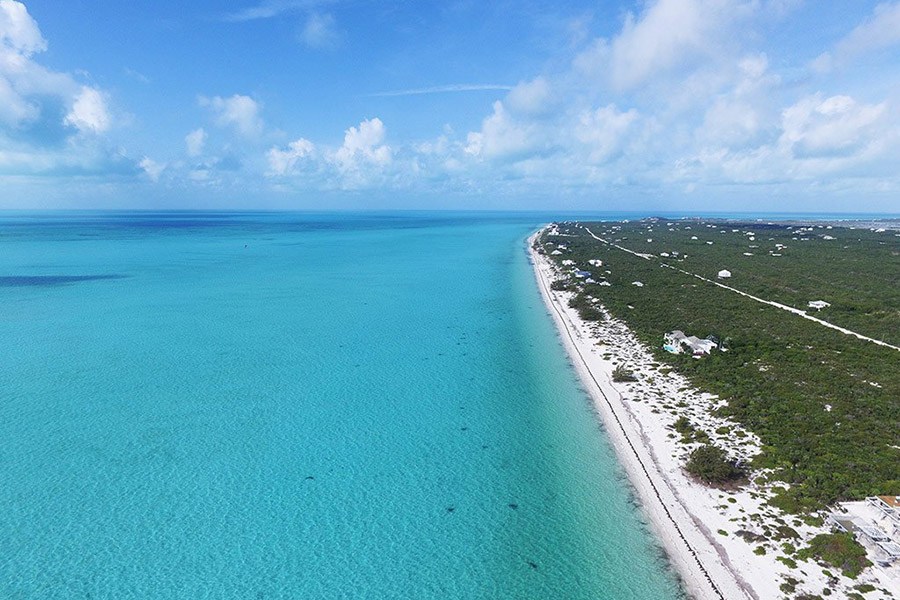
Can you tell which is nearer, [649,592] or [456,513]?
[649,592]

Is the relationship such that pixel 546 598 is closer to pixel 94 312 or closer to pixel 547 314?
pixel 547 314

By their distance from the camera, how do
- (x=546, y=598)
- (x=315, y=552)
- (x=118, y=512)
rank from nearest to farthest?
1. (x=546, y=598)
2. (x=315, y=552)
3. (x=118, y=512)

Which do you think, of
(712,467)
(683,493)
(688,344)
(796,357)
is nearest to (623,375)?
(688,344)

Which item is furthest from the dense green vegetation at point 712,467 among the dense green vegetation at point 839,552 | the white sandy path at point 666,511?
the dense green vegetation at point 839,552

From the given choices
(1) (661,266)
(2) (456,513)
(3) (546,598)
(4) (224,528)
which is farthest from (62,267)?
(1) (661,266)

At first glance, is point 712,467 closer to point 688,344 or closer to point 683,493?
point 683,493

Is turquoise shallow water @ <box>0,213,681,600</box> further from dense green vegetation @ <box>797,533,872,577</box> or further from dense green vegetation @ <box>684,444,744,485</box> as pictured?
dense green vegetation @ <box>797,533,872,577</box>

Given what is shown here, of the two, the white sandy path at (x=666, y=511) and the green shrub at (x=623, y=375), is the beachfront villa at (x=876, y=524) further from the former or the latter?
the green shrub at (x=623, y=375)
